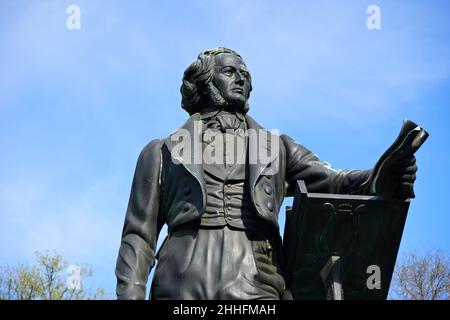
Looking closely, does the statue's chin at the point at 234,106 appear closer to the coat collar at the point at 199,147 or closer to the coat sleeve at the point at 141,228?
the coat collar at the point at 199,147

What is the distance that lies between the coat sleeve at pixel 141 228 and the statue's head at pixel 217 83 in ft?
1.69

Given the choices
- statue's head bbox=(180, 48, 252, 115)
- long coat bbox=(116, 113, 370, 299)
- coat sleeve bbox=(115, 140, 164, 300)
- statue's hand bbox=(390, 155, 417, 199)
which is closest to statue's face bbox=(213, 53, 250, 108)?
statue's head bbox=(180, 48, 252, 115)

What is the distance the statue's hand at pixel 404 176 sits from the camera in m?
6.56

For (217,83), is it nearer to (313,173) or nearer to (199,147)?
(199,147)

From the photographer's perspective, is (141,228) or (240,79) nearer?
(141,228)

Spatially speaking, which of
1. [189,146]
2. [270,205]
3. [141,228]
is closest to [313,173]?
[270,205]

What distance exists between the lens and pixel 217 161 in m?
6.99

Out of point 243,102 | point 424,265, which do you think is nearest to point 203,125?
point 243,102

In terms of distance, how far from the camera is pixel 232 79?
745cm

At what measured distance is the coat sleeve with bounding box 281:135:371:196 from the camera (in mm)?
7082

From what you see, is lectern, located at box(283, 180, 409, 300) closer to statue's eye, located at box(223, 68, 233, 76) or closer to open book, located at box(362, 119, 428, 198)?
open book, located at box(362, 119, 428, 198)

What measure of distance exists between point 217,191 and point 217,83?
3.62 feet

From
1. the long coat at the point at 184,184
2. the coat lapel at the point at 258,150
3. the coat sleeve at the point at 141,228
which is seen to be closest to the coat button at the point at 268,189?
the long coat at the point at 184,184
